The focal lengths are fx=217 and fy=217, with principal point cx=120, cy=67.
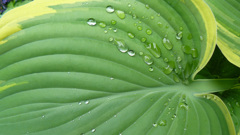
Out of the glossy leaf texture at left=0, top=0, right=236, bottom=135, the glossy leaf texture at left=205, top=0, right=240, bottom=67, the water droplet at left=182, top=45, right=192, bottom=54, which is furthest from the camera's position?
the glossy leaf texture at left=205, top=0, right=240, bottom=67

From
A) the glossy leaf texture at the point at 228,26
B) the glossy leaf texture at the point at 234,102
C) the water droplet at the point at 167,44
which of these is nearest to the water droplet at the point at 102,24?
the water droplet at the point at 167,44

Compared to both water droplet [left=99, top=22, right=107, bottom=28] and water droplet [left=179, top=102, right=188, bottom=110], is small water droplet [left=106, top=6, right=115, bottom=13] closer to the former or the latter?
water droplet [left=99, top=22, right=107, bottom=28]

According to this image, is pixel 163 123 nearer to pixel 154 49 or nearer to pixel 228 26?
pixel 154 49

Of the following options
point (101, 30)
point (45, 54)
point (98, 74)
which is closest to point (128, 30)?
point (101, 30)

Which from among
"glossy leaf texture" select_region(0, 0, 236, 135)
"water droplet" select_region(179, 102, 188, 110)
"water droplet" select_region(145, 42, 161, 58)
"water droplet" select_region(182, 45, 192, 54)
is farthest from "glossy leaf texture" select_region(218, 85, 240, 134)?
"water droplet" select_region(145, 42, 161, 58)

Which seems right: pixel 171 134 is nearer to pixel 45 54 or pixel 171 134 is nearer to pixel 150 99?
pixel 150 99

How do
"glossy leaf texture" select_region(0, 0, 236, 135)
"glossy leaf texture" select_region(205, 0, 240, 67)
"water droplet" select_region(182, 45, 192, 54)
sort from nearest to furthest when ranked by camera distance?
"glossy leaf texture" select_region(0, 0, 236, 135), "water droplet" select_region(182, 45, 192, 54), "glossy leaf texture" select_region(205, 0, 240, 67)
